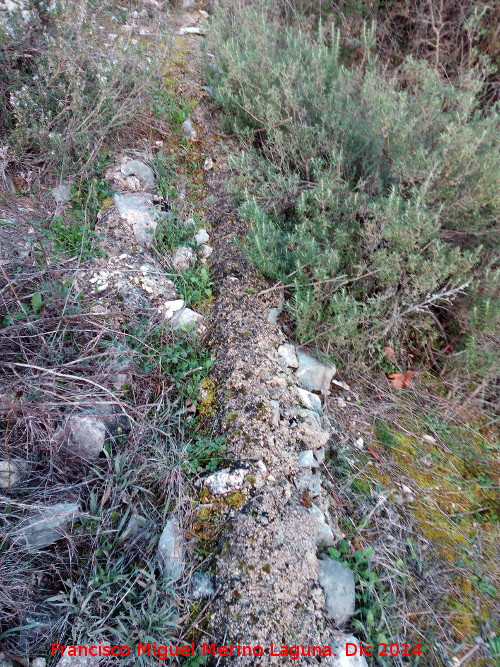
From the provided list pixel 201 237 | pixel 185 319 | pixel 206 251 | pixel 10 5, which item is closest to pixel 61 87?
pixel 10 5

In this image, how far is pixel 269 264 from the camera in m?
2.72

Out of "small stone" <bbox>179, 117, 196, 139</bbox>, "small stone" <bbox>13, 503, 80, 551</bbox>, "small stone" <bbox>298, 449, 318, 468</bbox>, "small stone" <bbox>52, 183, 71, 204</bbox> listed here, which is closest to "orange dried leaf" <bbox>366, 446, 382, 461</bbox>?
"small stone" <bbox>298, 449, 318, 468</bbox>

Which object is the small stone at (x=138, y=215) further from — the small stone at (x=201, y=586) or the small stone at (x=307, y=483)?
the small stone at (x=201, y=586)

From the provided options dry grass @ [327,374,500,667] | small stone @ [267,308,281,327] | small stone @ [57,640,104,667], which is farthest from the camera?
small stone @ [267,308,281,327]

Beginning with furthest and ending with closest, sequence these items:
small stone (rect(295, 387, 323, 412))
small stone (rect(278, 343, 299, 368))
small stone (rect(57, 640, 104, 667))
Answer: small stone (rect(278, 343, 299, 368))
small stone (rect(295, 387, 323, 412))
small stone (rect(57, 640, 104, 667))

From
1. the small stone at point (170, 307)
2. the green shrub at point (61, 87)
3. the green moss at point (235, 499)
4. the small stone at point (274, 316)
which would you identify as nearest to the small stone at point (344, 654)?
the green moss at point (235, 499)

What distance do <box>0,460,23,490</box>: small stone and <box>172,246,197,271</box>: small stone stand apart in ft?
4.81

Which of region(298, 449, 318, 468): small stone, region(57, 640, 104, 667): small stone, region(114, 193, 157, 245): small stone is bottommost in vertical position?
region(57, 640, 104, 667): small stone

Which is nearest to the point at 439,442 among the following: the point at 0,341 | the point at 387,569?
the point at 387,569

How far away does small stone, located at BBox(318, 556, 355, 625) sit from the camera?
1812mm

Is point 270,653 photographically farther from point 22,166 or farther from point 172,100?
point 172,100

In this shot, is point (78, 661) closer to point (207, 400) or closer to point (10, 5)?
point (207, 400)

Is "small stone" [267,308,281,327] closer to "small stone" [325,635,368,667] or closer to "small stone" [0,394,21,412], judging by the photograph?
"small stone" [0,394,21,412]

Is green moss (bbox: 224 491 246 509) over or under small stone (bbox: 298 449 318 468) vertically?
over
